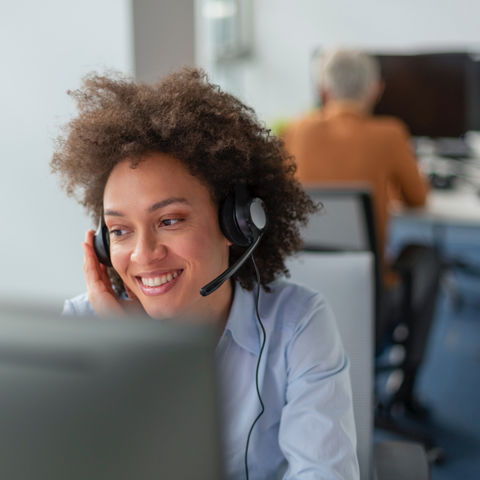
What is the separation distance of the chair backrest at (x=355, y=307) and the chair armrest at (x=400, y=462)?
3.3 inches

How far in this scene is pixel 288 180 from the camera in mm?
1127

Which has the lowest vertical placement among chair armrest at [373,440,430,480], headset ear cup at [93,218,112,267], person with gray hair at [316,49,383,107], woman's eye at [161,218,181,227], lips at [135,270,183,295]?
chair armrest at [373,440,430,480]

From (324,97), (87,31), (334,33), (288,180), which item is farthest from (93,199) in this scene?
(334,33)

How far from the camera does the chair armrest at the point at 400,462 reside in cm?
101

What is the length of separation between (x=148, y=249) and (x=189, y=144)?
18 centimetres

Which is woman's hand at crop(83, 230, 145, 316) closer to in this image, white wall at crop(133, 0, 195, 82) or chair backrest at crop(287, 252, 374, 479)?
chair backrest at crop(287, 252, 374, 479)

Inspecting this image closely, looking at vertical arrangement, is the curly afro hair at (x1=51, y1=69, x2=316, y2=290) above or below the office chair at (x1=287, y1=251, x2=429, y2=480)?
above

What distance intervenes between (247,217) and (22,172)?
114 centimetres

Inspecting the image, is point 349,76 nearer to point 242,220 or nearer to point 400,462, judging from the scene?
point 242,220

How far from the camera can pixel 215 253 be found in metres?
1.01

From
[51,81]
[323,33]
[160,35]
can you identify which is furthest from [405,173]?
[323,33]

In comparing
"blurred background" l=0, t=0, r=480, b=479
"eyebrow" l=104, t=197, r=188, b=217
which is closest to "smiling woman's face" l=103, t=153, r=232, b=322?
"eyebrow" l=104, t=197, r=188, b=217

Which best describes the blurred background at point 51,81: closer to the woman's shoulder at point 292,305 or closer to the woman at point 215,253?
the woman at point 215,253

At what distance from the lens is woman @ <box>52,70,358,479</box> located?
0.93 m
